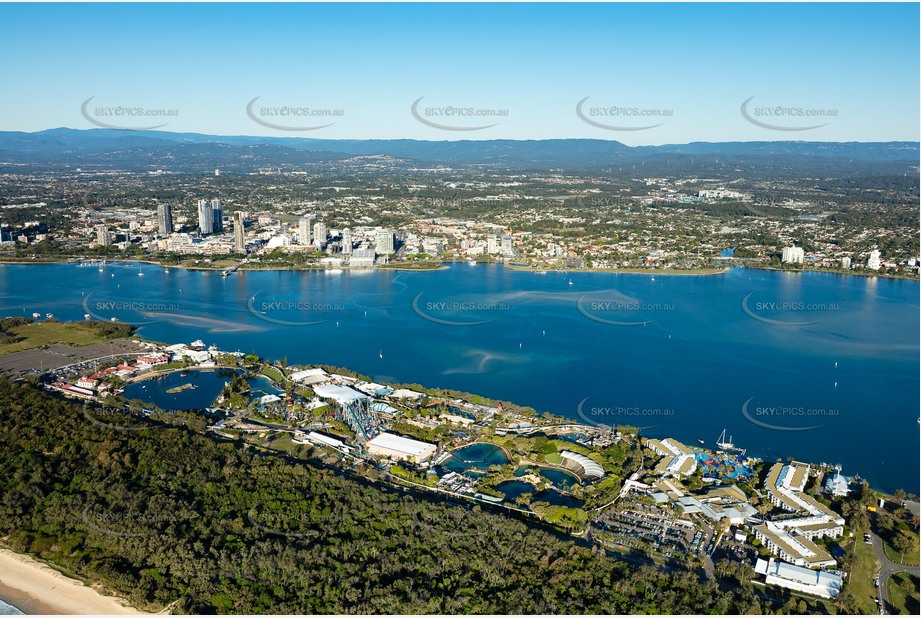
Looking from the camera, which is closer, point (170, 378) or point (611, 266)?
point (170, 378)

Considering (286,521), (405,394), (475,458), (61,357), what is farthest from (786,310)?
(61,357)

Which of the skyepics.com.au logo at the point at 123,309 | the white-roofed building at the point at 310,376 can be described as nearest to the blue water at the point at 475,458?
the white-roofed building at the point at 310,376

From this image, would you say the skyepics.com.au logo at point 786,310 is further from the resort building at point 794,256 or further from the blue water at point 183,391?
the blue water at point 183,391

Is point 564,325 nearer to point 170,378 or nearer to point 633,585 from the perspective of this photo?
point 170,378

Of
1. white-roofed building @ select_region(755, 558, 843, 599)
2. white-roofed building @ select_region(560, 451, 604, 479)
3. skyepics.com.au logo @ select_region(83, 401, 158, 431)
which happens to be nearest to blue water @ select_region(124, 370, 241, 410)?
skyepics.com.au logo @ select_region(83, 401, 158, 431)

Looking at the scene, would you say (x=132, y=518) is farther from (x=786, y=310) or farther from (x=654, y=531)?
(x=786, y=310)

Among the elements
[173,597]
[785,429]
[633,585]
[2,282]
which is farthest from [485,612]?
[2,282]
